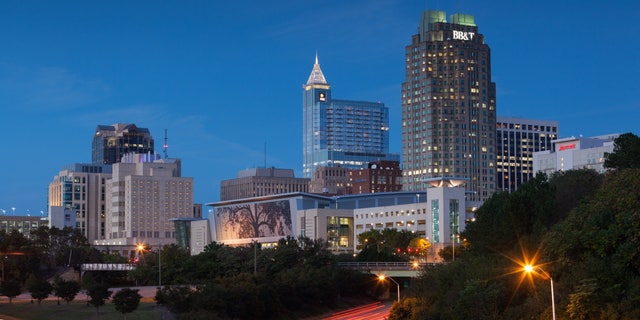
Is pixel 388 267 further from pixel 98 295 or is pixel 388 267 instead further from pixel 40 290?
pixel 40 290

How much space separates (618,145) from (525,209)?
689 inches

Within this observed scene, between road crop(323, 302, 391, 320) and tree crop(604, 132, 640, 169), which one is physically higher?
tree crop(604, 132, 640, 169)

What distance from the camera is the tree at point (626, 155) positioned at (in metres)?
114

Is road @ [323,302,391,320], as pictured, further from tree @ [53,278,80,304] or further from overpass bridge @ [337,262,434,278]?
tree @ [53,278,80,304]

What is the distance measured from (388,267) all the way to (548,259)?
75.8 meters

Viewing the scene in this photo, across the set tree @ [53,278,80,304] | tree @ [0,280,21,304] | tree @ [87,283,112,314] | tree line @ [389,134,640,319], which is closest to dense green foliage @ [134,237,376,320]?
tree @ [87,283,112,314]

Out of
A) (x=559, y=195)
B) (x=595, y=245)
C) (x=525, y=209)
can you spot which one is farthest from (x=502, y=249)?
(x=595, y=245)

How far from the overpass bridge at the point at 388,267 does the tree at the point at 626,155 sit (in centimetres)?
4520

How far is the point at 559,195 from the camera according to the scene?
405 feet

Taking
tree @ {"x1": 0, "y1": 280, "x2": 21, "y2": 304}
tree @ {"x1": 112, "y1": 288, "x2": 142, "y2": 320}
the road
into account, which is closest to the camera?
tree @ {"x1": 112, "y1": 288, "x2": 142, "y2": 320}

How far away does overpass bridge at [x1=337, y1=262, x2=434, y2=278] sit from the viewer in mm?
161875

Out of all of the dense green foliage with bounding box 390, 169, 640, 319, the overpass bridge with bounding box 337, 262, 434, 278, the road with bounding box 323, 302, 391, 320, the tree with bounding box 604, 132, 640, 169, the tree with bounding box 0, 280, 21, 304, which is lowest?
the road with bounding box 323, 302, 391, 320

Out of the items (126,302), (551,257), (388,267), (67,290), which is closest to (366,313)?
(388,267)

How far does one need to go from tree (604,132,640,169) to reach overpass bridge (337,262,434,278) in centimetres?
4520
